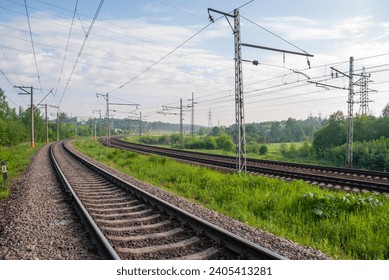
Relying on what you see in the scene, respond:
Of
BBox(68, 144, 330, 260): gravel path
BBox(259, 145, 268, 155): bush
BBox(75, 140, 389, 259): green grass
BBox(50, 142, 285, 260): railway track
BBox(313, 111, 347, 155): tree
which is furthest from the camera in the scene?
BBox(259, 145, 268, 155): bush

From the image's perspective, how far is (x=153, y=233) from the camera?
267 inches

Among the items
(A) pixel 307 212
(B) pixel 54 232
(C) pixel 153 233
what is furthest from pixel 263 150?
(B) pixel 54 232

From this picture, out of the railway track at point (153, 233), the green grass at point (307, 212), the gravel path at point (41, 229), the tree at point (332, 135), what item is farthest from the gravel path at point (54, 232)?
the tree at point (332, 135)

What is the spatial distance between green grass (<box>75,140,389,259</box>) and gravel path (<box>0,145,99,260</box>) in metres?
3.93

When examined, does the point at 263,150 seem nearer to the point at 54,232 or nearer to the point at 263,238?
the point at 263,238

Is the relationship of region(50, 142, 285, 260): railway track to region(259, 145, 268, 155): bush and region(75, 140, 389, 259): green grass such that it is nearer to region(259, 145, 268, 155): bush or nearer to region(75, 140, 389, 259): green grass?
region(75, 140, 389, 259): green grass

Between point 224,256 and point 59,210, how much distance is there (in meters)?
5.26

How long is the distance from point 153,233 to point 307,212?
422 cm

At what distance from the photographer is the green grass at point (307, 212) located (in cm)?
647

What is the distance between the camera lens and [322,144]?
3688cm

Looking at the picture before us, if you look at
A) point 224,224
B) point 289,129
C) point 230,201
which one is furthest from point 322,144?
point 289,129

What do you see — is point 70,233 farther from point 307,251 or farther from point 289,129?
point 289,129

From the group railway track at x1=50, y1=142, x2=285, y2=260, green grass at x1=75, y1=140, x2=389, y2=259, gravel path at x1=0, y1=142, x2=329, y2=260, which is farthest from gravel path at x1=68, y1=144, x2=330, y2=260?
railway track at x1=50, y1=142, x2=285, y2=260

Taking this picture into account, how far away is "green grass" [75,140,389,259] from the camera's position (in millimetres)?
6473
